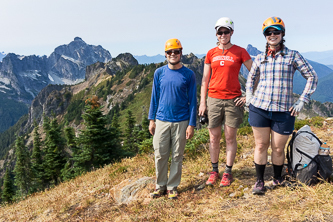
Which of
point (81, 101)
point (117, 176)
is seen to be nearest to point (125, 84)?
point (81, 101)

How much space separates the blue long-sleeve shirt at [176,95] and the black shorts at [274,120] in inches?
49.9

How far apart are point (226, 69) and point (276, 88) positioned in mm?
1086

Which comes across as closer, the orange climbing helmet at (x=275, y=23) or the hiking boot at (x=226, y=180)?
the orange climbing helmet at (x=275, y=23)

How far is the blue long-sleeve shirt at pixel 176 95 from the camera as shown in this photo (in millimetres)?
4652

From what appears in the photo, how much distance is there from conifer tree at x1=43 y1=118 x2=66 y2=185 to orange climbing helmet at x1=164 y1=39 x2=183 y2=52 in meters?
35.1

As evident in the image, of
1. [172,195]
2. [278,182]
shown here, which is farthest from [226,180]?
[172,195]

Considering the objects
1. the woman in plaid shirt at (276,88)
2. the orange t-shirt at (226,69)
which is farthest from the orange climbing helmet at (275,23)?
the orange t-shirt at (226,69)

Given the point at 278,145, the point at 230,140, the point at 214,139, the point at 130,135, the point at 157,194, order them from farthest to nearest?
1. the point at 130,135
2. the point at 157,194
3. the point at 214,139
4. the point at 230,140
5. the point at 278,145

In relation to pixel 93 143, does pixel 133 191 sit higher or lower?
higher

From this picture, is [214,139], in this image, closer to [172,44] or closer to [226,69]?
[226,69]

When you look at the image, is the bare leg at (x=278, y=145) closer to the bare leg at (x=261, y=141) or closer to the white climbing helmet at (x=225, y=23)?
the bare leg at (x=261, y=141)

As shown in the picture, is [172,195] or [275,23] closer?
[275,23]

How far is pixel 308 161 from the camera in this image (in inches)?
165

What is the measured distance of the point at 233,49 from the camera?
4.57 meters
